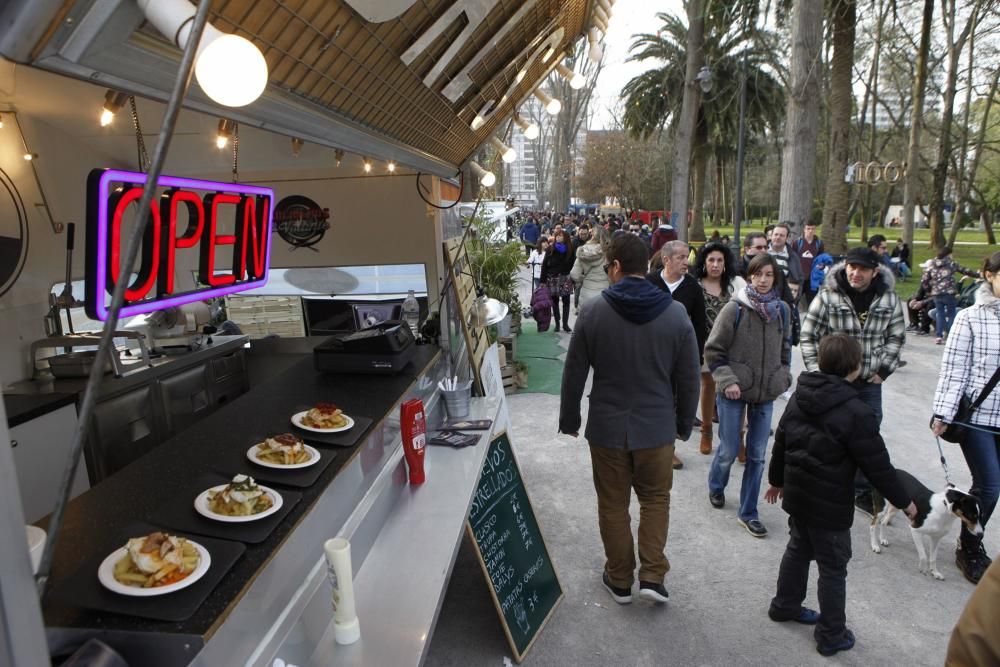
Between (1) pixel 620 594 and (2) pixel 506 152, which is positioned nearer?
(1) pixel 620 594

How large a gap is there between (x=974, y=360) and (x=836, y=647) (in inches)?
77.2

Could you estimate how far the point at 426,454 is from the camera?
11.6 ft

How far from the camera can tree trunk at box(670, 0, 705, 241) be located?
1609cm

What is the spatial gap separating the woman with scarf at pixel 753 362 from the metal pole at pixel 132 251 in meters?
4.16

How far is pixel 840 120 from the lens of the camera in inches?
581

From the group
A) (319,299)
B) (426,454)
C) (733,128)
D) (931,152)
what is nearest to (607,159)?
(733,128)

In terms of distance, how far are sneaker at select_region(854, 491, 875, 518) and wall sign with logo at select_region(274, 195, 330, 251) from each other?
5492 mm

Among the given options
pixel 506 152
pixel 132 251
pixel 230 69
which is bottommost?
pixel 132 251

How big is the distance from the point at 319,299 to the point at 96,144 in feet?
8.18

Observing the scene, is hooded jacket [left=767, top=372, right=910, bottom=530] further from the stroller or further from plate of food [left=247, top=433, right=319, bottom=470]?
the stroller

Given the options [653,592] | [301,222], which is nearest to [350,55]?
[653,592]

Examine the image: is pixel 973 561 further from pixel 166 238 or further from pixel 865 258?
pixel 166 238

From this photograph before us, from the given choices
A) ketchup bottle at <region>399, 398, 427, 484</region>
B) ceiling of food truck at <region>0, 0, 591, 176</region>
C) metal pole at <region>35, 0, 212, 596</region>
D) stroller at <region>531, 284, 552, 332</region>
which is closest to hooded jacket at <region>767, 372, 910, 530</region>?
ketchup bottle at <region>399, 398, 427, 484</region>

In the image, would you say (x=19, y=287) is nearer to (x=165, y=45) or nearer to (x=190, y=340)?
(x=190, y=340)
